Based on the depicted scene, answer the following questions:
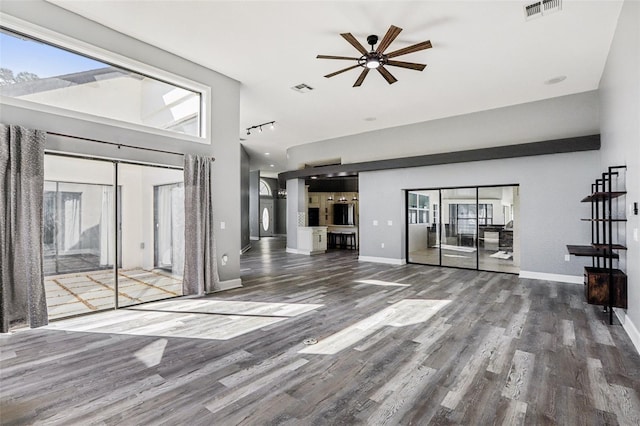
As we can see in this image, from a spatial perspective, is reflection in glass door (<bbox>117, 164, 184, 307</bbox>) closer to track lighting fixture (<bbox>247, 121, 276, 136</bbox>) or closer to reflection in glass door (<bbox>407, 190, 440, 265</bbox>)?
track lighting fixture (<bbox>247, 121, 276, 136</bbox>)

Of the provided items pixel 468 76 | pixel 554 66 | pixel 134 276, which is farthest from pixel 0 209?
pixel 554 66

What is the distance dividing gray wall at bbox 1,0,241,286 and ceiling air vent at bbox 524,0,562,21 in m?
4.48

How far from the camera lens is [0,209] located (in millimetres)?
3205

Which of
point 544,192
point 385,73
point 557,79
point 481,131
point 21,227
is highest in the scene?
point 557,79

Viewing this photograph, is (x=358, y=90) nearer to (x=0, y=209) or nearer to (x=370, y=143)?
(x=370, y=143)

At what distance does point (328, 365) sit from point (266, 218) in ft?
56.1

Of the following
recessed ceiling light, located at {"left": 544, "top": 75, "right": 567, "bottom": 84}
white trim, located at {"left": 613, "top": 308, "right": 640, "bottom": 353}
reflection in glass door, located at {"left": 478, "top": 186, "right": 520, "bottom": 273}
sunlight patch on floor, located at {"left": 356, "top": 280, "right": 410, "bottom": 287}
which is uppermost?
recessed ceiling light, located at {"left": 544, "top": 75, "right": 567, "bottom": 84}

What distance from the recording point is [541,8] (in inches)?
142

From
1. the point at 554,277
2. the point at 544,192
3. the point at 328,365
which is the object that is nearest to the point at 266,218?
the point at 544,192

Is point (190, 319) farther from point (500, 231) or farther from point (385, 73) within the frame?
point (500, 231)

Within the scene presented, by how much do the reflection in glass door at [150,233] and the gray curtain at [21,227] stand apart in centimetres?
98

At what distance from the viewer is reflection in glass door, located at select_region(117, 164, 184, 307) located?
457 centimetres

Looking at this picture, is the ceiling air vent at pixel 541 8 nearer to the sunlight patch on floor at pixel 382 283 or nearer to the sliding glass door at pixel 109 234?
the sunlight patch on floor at pixel 382 283

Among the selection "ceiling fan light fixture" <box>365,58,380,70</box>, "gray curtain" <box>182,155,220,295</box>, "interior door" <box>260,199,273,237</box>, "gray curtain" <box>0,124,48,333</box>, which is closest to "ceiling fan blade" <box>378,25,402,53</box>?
"ceiling fan light fixture" <box>365,58,380,70</box>
